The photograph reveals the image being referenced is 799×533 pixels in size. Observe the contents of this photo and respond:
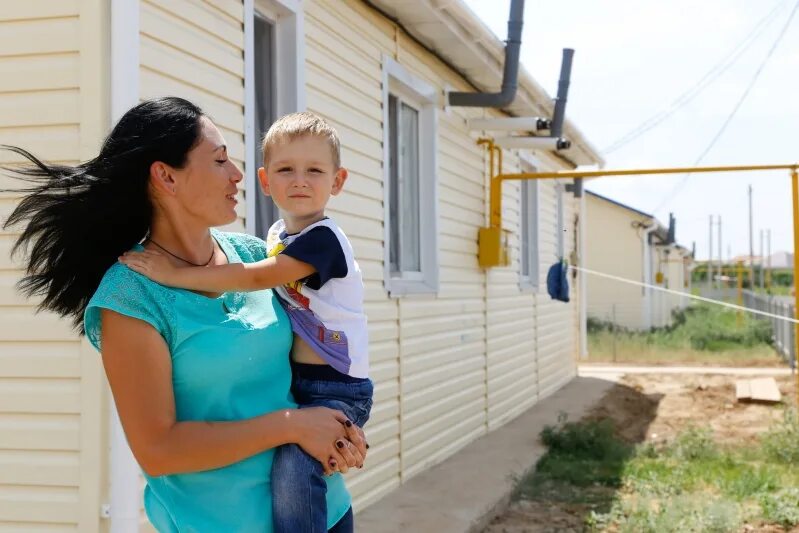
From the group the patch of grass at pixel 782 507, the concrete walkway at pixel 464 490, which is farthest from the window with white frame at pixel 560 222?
the patch of grass at pixel 782 507

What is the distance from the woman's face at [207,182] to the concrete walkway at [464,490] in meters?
4.07

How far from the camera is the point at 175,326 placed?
5.84 feet

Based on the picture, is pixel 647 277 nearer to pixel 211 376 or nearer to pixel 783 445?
pixel 783 445

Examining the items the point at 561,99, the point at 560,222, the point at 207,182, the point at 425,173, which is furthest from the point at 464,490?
the point at 560,222

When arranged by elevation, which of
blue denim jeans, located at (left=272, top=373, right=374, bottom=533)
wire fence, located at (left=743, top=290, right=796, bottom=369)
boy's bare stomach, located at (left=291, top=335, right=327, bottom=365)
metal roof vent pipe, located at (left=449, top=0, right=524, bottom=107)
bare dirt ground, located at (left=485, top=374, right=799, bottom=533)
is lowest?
bare dirt ground, located at (left=485, top=374, right=799, bottom=533)

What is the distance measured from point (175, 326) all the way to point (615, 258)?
3081 centimetres

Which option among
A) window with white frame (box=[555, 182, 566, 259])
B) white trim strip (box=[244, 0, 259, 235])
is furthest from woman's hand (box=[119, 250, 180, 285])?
window with white frame (box=[555, 182, 566, 259])

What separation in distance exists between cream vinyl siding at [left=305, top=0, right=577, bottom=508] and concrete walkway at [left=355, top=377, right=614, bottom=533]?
13 centimetres

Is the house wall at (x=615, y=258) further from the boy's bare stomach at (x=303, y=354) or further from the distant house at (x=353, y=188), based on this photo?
the boy's bare stomach at (x=303, y=354)

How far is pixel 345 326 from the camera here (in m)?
2.17

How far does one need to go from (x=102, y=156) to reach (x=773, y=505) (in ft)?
19.3

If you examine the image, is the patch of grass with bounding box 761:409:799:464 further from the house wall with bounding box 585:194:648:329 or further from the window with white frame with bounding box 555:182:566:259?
the house wall with bounding box 585:194:648:329

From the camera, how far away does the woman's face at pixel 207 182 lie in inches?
76.6

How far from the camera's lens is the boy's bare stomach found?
210cm
